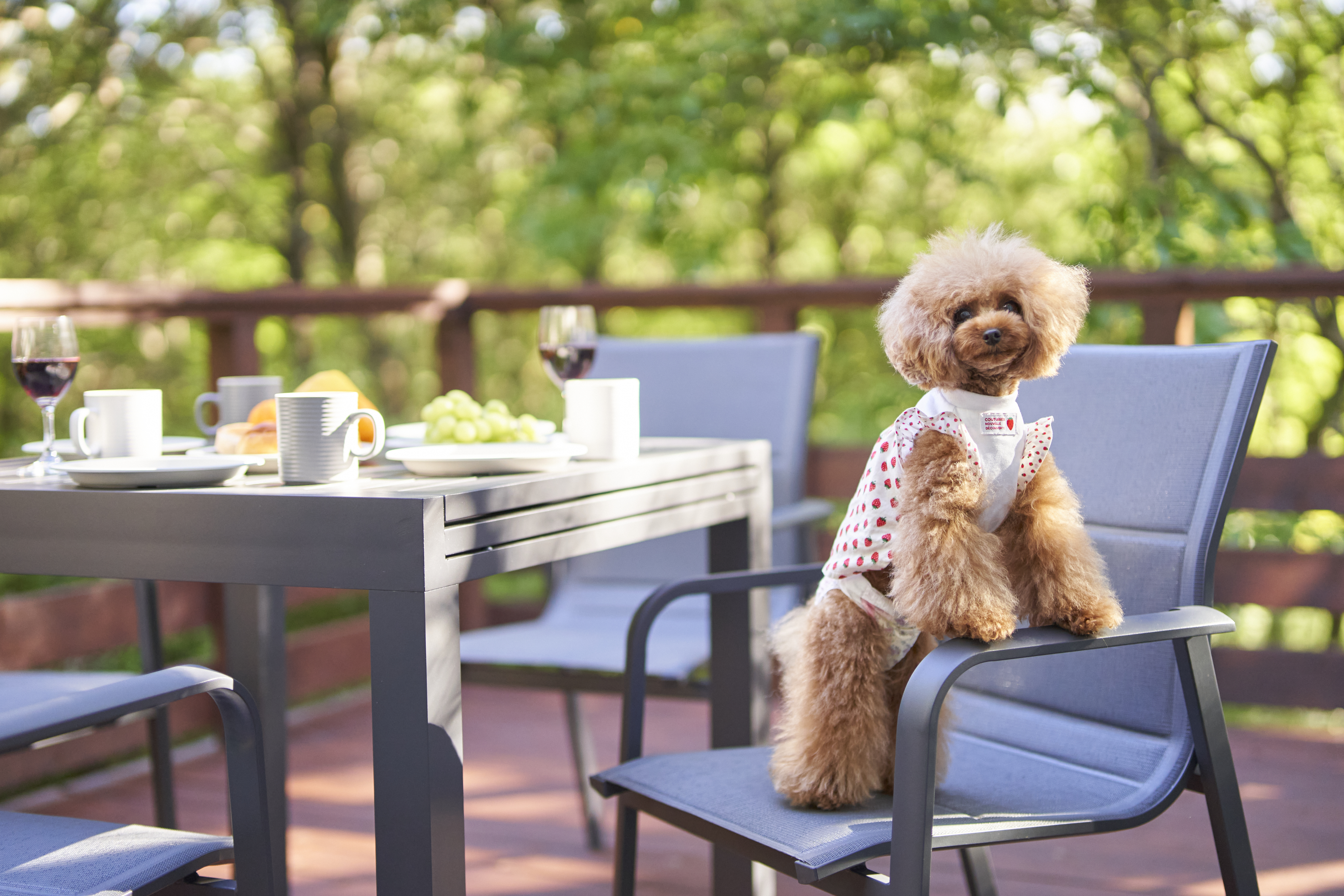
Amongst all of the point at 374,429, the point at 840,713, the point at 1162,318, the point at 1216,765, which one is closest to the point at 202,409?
the point at 374,429

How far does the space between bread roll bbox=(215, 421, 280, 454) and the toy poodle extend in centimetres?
68

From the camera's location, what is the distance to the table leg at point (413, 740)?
1110 mm

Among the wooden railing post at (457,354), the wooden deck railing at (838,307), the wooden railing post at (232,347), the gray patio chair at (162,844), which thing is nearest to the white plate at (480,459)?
the gray patio chair at (162,844)

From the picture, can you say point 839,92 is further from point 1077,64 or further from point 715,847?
point 715,847

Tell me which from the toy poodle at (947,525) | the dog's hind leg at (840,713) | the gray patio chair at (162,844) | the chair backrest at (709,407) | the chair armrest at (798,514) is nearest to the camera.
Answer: the gray patio chair at (162,844)

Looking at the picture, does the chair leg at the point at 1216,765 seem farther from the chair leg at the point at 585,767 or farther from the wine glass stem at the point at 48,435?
the wine glass stem at the point at 48,435

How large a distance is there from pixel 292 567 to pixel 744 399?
1407 mm

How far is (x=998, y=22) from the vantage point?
450 cm

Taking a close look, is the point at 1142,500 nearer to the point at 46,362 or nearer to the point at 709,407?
the point at 709,407

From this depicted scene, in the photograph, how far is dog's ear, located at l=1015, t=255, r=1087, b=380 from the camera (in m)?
1.15

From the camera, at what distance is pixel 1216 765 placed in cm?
134

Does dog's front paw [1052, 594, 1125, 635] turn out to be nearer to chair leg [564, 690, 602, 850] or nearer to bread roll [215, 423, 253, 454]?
bread roll [215, 423, 253, 454]

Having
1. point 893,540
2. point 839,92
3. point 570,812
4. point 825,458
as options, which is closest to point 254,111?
point 839,92

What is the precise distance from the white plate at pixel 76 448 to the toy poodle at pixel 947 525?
2.94 feet
